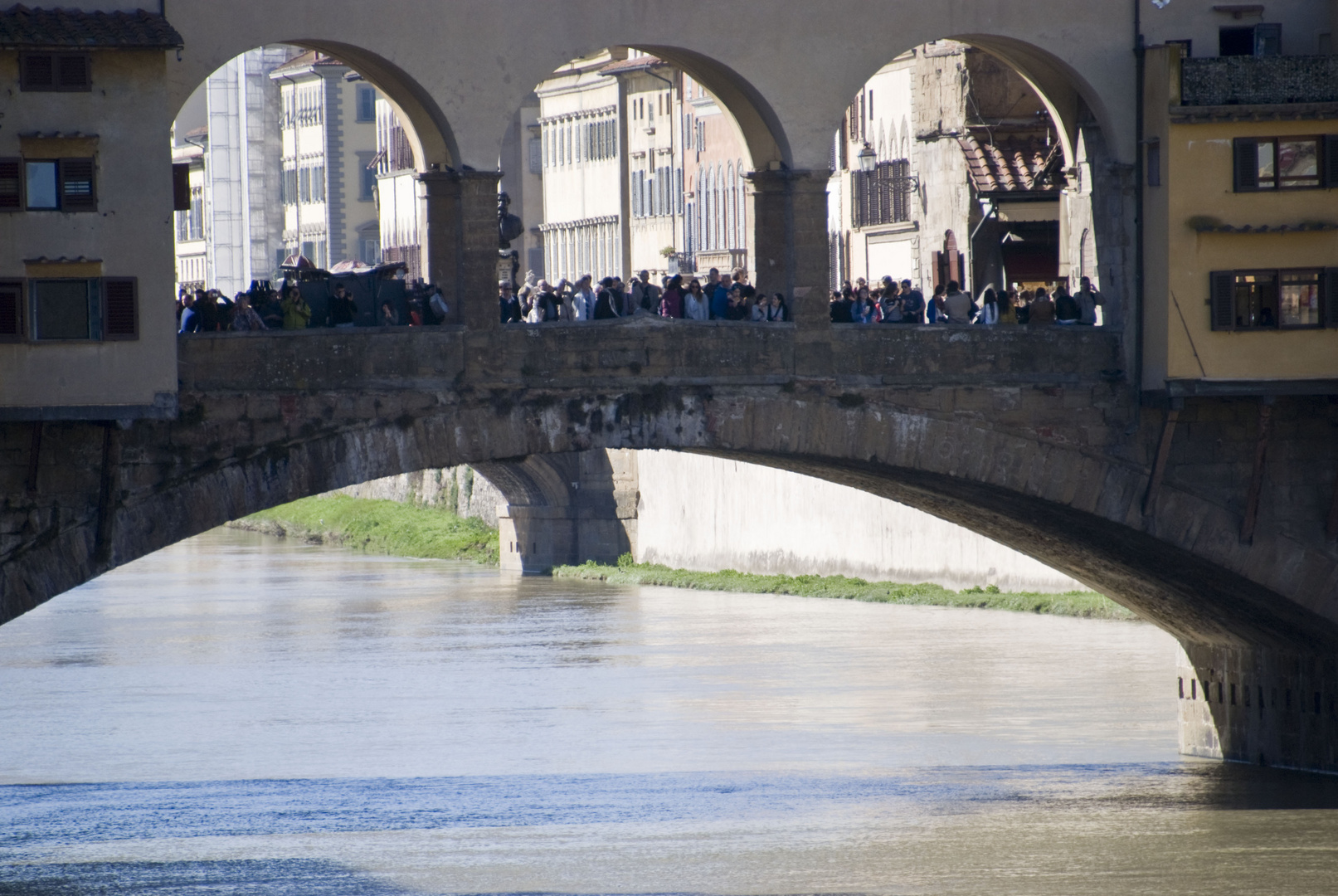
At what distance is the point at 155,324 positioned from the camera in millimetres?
19797

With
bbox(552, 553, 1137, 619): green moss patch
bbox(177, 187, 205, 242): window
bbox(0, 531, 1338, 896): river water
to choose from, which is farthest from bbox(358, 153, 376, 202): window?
bbox(0, 531, 1338, 896): river water

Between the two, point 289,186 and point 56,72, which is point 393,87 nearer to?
point 56,72

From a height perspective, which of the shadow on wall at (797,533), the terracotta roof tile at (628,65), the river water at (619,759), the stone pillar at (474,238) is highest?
the terracotta roof tile at (628,65)

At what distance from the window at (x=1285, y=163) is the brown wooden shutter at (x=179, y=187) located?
8.96 metres

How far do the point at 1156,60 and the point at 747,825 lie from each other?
807 centimetres

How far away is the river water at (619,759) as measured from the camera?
2238cm

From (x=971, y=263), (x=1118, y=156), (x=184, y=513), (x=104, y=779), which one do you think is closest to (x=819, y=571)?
(x=971, y=263)

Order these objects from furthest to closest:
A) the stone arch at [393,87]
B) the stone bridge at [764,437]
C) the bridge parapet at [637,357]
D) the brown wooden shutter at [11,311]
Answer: the bridge parapet at [637,357], the stone arch at [393,87], the stone bridge at [764,437], the brown wooden shutter at [11,311]

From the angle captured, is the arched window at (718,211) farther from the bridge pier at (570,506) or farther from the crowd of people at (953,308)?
the crowd of people at (953,308)

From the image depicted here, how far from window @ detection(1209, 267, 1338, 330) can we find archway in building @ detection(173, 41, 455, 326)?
40.7 m

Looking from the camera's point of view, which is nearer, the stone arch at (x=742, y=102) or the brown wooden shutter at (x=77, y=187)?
the brown wooden shutter at (x=77, y=187)

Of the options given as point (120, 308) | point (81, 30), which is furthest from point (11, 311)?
point (81, 30)

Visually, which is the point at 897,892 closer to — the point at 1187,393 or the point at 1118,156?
the point at 1187,393

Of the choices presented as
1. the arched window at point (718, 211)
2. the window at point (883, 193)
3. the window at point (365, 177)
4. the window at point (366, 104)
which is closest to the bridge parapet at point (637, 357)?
the window at point (883, 193)
